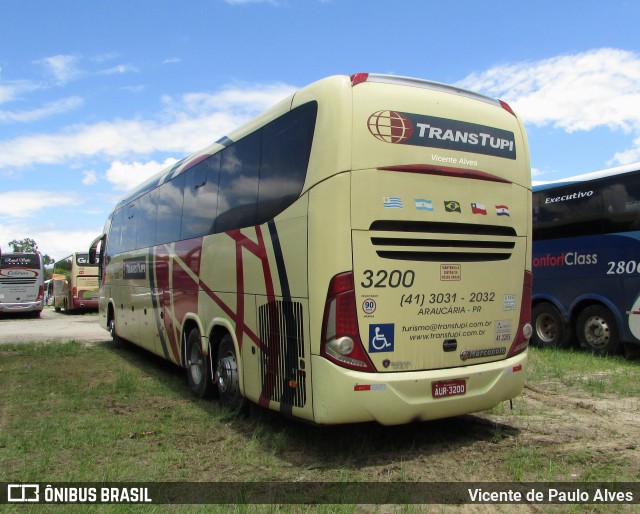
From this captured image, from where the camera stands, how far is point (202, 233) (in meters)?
7.61

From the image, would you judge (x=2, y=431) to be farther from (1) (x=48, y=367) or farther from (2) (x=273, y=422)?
(1) (x=48, y=367)

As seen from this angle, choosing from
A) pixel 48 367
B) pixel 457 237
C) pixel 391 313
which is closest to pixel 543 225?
pixel 457 237

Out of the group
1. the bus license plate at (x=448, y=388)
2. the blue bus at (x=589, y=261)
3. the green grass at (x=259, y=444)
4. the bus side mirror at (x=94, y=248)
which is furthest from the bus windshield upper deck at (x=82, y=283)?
the bus license plate at (x=448, y=388)

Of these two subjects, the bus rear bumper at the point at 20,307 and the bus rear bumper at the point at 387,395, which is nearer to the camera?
the bus rear bumper at the point at 387,395

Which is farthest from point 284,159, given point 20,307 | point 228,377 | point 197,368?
point 20,307

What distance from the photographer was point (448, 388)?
17.4 feet

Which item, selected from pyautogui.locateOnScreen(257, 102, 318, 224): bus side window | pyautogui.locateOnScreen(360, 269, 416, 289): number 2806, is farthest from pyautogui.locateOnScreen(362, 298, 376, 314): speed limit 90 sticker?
pyautogui.locateOnScreen(257, 102, 318, 224): bus side window

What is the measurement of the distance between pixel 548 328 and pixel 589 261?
6.45 feet

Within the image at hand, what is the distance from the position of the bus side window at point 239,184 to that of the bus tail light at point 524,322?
2885 mm

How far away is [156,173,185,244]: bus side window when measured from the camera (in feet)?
28.6

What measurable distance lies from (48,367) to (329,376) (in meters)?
7.52

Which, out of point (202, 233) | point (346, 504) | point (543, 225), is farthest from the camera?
point (543, 225)

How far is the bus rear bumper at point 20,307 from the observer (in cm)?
2559

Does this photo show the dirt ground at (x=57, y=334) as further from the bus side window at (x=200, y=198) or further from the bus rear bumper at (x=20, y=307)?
the bus side window at (x=200, y=198)
